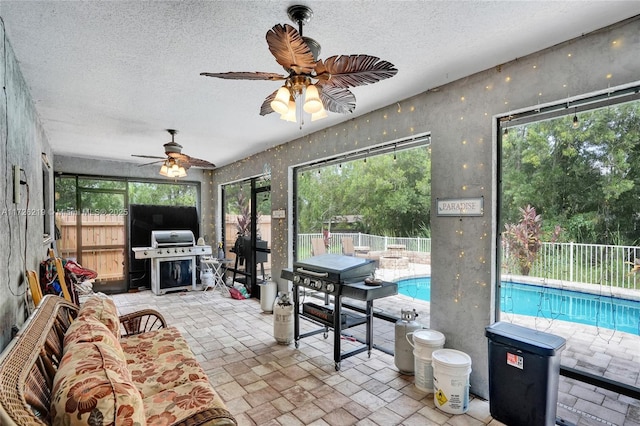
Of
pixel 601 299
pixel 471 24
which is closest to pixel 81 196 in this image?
pixel 471 24

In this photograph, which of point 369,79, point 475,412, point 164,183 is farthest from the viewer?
point 164,183

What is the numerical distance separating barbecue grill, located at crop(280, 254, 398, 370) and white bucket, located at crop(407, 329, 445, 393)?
0.53 meters

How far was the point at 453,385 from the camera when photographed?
252 centimetres

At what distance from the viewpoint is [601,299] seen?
2.63m

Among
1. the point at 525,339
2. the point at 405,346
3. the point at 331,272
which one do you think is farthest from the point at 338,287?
the point at 525,339

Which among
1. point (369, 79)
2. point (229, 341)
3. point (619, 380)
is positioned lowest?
point (229, 341)

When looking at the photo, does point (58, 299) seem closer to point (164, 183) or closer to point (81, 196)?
point (81, 196)

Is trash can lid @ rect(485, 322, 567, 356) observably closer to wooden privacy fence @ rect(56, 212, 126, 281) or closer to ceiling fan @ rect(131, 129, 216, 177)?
ceiling fan @ rect(131, 129, 216, 177)

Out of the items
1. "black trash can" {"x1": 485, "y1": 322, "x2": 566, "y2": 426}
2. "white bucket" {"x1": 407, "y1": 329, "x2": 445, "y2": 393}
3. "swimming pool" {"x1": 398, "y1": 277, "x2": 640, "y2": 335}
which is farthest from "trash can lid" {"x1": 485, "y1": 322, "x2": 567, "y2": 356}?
"white bucket" {"x1": 407, "y1": 329, "x2": 445, "y2": 393}

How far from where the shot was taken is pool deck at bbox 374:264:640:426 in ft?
7.90

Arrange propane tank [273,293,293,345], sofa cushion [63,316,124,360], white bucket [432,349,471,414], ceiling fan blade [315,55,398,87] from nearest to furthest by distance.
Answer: sofa cushion [63,316,124,360] → ceiling fan blade [315,55,398,87] → white bucket [432,349,471,414] → propane tank [273,293,293,345]

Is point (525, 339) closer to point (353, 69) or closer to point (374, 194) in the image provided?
point (353, 69)

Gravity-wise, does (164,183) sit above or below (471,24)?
below

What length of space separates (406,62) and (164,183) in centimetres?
657
